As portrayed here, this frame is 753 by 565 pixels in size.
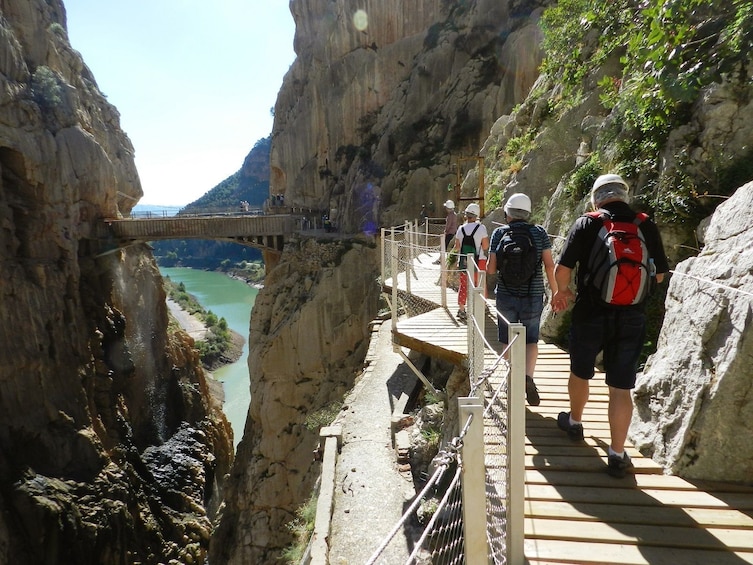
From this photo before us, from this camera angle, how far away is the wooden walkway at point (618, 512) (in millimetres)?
2104

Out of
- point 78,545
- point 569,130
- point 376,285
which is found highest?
point 569,130

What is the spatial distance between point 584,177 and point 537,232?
3023 millimetres

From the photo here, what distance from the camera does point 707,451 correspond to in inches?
100.0

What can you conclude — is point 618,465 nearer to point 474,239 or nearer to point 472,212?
point 474,239

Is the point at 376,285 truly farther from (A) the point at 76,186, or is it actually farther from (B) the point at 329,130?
(B) the point at 329,130

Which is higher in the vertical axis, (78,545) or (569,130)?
(569,130)

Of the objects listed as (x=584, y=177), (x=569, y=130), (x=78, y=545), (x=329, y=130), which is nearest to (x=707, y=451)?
(x=584, y=177)

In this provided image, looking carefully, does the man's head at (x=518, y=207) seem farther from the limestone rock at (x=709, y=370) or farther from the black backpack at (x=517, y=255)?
the limestone rock at (x=709, y=370)

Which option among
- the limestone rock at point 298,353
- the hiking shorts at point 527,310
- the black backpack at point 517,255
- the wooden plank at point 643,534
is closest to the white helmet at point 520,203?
the black backpack at point 517,255

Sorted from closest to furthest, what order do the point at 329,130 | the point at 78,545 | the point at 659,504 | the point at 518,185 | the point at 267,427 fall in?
1. the point at 659,504
2. the point at 518,185
3. the point at 78,545
4. the point at 267,427
5. the point at 329,130

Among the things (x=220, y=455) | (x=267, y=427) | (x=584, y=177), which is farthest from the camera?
(x=220, y=455)

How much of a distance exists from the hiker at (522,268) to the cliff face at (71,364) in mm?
16396

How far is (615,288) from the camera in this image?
2.45m

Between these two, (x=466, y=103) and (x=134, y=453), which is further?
(x=466, y=103)
